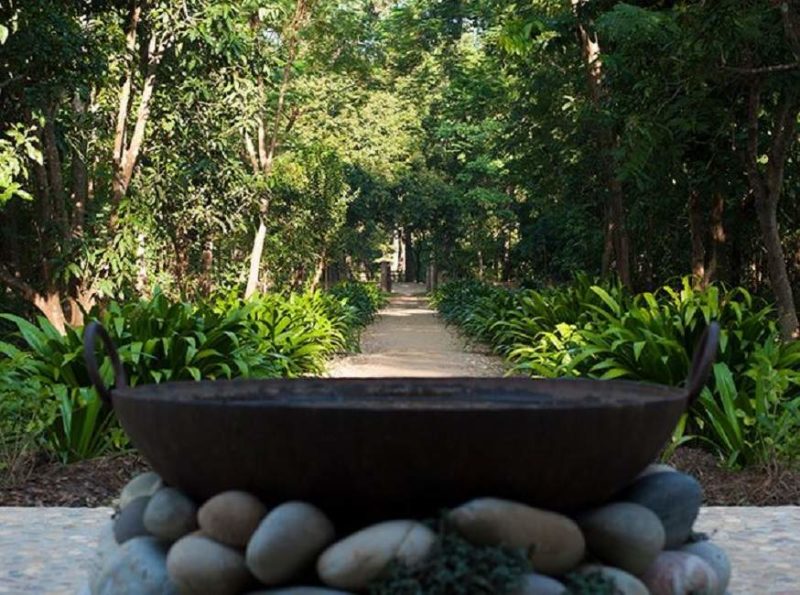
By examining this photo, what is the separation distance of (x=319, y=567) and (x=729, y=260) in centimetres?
1159

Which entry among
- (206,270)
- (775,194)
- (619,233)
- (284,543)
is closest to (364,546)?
(284,543)

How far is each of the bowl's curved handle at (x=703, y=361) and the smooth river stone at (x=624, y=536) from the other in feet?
1.60

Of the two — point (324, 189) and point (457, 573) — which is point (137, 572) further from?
point (324, 189)

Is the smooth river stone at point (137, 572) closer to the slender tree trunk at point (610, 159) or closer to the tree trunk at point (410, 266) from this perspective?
the slender tree trunk at point (610, 159)

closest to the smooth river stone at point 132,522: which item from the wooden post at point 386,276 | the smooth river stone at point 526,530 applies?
the smooth river stone at point 526,530

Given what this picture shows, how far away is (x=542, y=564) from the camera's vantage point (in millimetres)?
3016

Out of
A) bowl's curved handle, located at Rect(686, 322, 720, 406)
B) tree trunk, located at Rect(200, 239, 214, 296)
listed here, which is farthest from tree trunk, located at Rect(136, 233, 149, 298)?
bowl's curved handle, located at Rect(686, 322, 720, 406)

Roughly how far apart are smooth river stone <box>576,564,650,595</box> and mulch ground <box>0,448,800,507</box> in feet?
10.6

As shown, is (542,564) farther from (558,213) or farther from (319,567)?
(558,213)

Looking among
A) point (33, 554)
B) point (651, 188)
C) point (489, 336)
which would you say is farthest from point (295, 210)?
point (33, 554)

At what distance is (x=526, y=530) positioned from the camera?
2971 millimetres

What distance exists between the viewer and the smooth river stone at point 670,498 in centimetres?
340

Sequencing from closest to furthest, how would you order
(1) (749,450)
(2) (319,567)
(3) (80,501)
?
1. (2) (319,567)
2. (3) (80,501)
3. (1) (749,450)

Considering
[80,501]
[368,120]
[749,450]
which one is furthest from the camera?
[368,120]
